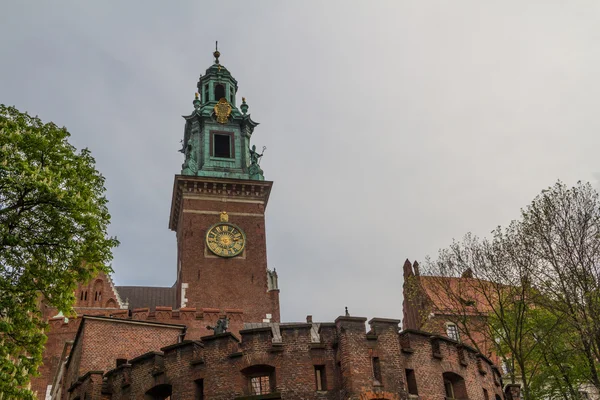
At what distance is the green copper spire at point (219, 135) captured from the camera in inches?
2164

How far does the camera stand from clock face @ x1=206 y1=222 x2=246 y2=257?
166ft

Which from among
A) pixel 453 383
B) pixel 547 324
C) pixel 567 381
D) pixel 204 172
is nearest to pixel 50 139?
pixel 453 383

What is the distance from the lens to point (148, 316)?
136ft

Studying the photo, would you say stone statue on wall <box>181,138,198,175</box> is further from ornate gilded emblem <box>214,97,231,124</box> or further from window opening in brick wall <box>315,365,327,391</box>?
window opening in brick wall <box>315,365,327,391</box>

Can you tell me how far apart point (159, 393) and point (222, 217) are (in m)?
27.2

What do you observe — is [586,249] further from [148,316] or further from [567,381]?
[148,316]

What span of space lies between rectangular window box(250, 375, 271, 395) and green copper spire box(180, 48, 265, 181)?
102ft

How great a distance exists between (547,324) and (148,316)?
23505 millimetres

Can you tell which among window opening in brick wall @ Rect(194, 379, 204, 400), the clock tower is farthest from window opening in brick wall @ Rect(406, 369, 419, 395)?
the clock tower

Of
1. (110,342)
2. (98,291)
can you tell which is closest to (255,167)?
(98,291)

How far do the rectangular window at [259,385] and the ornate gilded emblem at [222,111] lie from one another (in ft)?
120

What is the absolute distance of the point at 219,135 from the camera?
57500mm

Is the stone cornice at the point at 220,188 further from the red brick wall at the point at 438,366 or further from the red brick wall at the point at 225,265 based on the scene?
the red brick wall at the point at 438,366

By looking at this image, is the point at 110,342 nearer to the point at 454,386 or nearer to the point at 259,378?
the point at 259,378
